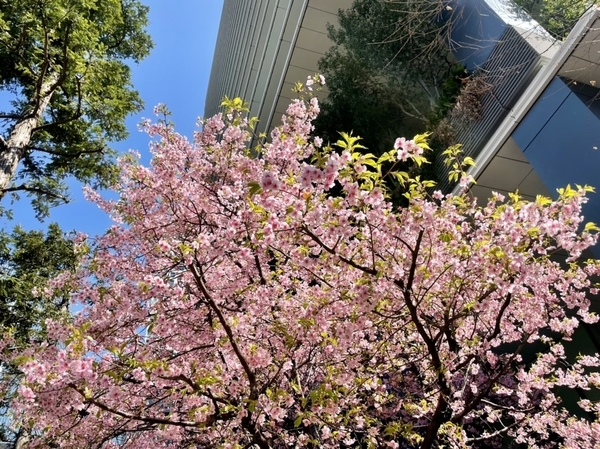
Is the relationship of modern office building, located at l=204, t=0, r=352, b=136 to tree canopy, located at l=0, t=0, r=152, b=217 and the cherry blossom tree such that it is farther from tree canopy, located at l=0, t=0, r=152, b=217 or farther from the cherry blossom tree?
the cherry blossom tree

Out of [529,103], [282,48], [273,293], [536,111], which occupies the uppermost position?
[282,48]

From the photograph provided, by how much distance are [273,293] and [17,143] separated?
A: 18.7ft

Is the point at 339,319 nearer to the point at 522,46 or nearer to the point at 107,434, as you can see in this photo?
the point at 107,434

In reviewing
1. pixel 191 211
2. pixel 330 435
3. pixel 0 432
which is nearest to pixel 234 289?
pixel 191 211

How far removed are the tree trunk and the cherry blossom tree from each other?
2.08m

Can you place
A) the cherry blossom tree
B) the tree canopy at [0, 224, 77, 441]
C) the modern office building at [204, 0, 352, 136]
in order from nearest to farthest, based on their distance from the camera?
1. the cherry blossom tree
2. the tree canopy at [0, 224, 77, 441]
3. the modern office building at [204, 0, 352, 136]

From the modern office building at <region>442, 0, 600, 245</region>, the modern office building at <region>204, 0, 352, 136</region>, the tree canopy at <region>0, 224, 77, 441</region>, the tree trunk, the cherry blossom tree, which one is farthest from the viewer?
the modern office building at <region>204, 0, 352, 136</region>

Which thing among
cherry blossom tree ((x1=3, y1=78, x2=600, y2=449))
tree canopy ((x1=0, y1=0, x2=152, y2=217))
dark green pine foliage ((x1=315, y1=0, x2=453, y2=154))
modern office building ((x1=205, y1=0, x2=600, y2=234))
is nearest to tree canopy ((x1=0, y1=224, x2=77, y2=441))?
tree canopy ((x1=0, y1=0, x2=152, y2=217))

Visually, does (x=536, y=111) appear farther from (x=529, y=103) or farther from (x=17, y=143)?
(x=17, y=143)

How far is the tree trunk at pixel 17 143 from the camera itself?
6.84 metres

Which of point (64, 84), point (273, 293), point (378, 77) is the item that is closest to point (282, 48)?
point (378, 77)

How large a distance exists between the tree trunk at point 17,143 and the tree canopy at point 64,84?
14mm

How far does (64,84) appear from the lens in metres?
8.18

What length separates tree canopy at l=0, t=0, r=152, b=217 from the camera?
23.3 feet
